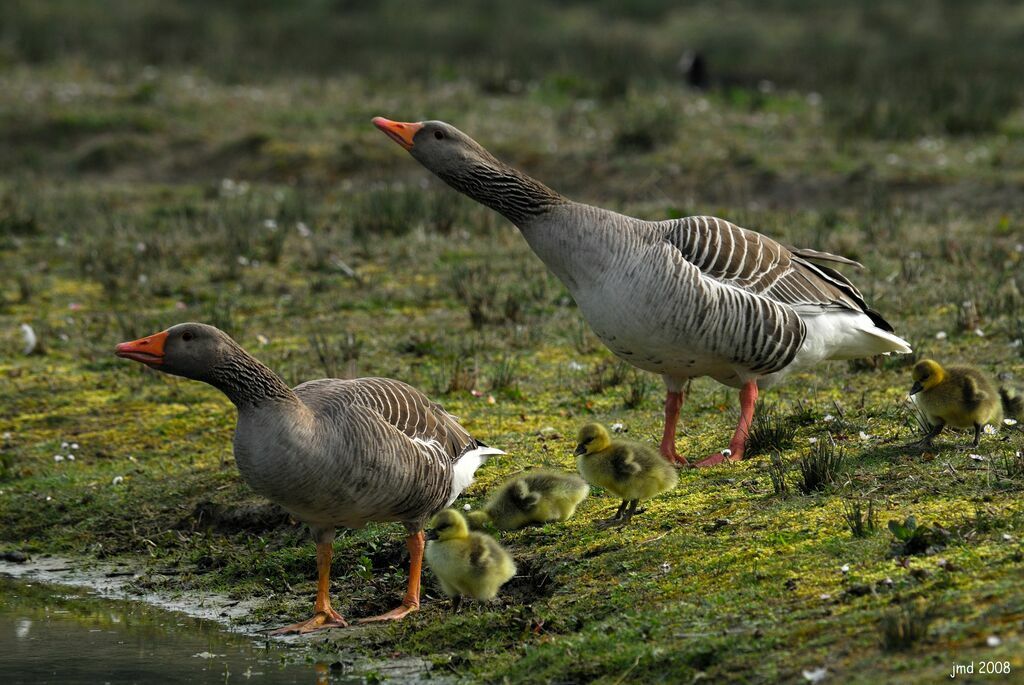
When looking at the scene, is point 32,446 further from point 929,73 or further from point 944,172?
point 929,73

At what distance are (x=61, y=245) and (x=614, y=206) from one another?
635 centimetres

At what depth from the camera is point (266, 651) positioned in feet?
23.2

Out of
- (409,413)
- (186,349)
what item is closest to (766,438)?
(409,413)

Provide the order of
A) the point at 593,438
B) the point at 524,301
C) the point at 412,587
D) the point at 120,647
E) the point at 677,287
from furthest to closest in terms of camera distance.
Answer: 1. the point at 524,301
2. the point at 677,287
3. the point at 593,438
4. the point at 412,587
5. the point at 120,647

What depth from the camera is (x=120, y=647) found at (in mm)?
7266

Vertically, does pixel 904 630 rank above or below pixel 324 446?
above

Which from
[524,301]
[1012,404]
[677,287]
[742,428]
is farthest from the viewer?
[524,301]

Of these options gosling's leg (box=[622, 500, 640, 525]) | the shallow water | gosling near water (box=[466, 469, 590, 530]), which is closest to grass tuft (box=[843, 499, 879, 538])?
gosling's leg (box=[622, 500, 640, 525])

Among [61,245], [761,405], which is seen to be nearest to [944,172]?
[761,405]

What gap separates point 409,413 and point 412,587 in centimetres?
93

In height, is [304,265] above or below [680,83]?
below

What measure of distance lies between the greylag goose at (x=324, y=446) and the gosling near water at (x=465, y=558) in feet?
1.09

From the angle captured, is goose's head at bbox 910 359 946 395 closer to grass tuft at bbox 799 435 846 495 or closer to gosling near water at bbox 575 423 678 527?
grass tuft at bbox 799 435 846 495

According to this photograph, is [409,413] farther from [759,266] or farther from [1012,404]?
[1012,404]
